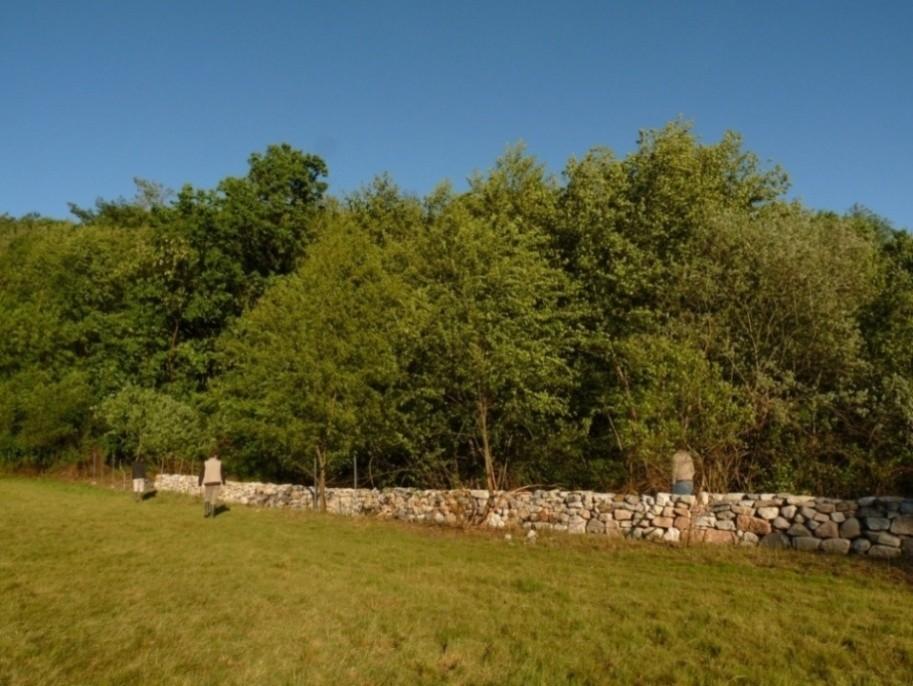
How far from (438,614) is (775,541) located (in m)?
8.91

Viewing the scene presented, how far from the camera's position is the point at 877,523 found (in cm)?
1384

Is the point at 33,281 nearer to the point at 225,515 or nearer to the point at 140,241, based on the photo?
the point at 140,241

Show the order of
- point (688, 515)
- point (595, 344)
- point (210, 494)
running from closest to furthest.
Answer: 1. point (688, 515)
2. point (210, 494)
3. point (595, 344)

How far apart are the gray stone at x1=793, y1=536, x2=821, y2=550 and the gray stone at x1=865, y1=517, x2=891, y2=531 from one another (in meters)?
0.97

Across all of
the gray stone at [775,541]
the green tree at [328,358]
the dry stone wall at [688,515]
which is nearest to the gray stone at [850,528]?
the dry stone wall at [688,515]

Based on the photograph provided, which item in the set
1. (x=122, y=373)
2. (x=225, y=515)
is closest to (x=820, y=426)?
(x=225, y=515)

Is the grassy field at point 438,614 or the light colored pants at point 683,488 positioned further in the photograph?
the light colored pants at point 683,488

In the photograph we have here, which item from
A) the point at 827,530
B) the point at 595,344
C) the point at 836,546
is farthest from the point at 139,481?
the point at 836,546

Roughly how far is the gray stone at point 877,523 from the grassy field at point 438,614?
1.17 meters

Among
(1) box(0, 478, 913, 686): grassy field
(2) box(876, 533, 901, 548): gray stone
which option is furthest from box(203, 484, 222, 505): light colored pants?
(2) box(876, 533, 901, 548): gray stone

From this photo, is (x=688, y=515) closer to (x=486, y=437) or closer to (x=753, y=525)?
(x=753, y=525)

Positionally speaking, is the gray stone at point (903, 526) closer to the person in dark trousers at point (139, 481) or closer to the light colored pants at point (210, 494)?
the light colored pants at point (210, 494)

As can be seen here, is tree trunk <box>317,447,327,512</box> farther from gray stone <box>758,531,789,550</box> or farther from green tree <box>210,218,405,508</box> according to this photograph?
gray stone <box>758,531,789,550</box>

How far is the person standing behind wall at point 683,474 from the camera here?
17.3 m
